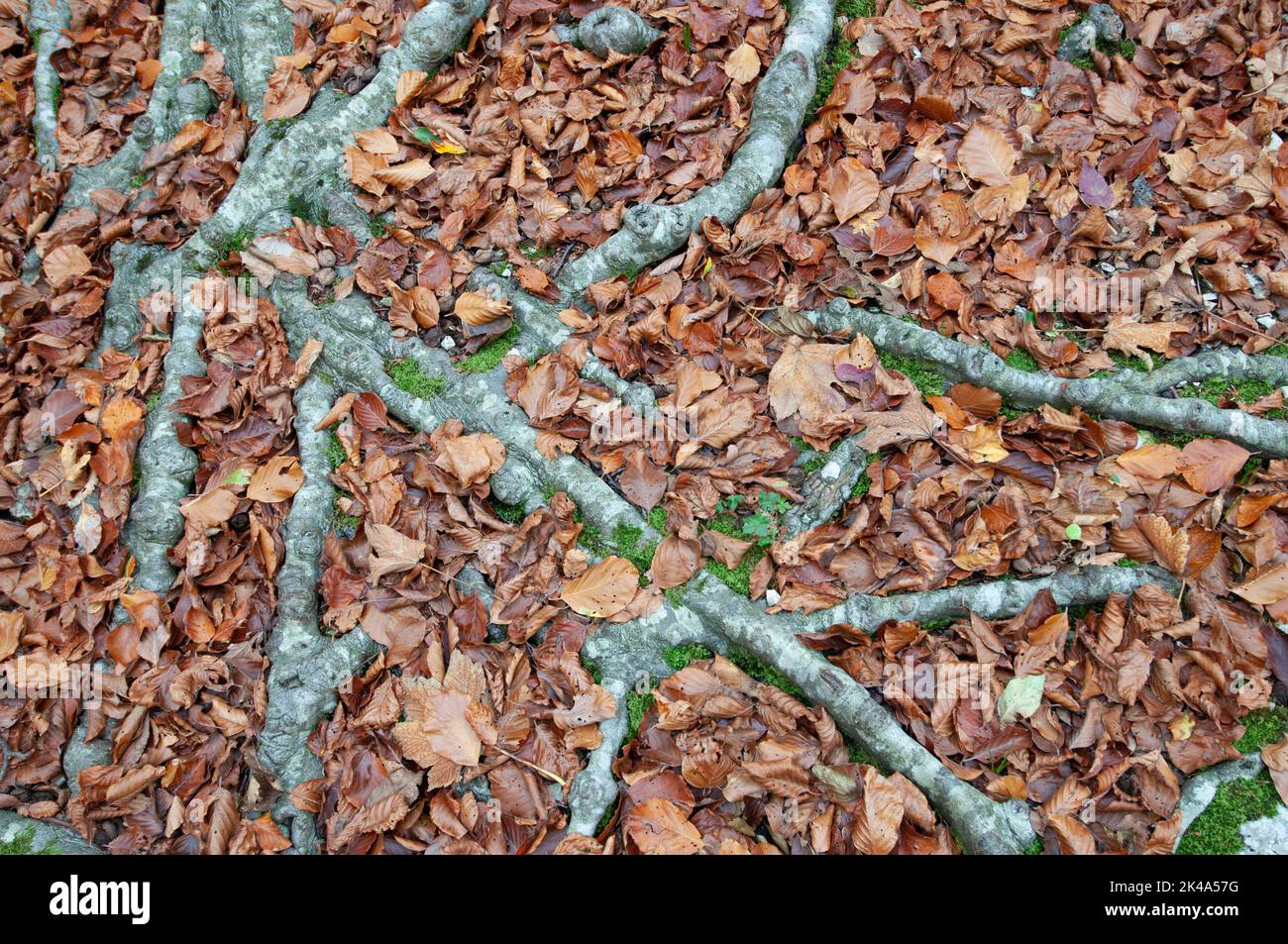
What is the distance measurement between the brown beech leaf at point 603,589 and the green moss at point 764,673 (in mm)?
478

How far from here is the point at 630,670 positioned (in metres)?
3.09

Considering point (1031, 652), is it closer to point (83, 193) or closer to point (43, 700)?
point (43, 700)

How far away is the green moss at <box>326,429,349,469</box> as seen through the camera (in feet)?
11.8

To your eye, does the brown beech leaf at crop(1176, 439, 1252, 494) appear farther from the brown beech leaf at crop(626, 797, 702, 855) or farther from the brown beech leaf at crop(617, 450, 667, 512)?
the brown beech leaf at crop(626, 797, 702, 855)

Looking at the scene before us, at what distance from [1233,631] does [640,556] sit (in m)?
2.16

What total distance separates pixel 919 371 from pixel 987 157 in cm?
124

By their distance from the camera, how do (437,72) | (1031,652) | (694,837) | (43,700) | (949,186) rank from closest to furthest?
(694,837)
(1031,652)
(43,700)
(949,186)
(437,72)

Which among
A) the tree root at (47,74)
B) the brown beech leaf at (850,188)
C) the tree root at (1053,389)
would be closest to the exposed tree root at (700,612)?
the tree root at (1053,389)

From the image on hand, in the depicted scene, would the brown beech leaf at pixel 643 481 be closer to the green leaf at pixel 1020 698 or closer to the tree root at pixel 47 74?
the green leaf at pixel 1020 698

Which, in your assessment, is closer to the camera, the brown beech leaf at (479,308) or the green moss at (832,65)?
the brown beech leaf at (479,308)

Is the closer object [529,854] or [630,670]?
[529,854]

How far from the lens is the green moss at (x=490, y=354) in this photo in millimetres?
3713

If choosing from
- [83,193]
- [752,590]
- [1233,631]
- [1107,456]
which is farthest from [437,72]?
[1233,631]

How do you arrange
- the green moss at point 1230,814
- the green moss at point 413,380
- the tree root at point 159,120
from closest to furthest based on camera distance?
1. the green moss at point 1230,814
2. the green moss at point 413,380
3. the tree root at point 159,120
